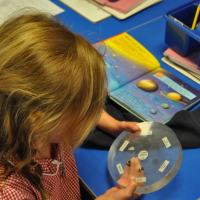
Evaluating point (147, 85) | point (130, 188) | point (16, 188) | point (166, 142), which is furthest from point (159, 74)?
point (16, 188)

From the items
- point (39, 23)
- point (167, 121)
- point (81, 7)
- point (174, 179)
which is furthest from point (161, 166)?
point (81, 7)

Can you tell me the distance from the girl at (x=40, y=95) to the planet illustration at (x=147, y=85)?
28 centimetres

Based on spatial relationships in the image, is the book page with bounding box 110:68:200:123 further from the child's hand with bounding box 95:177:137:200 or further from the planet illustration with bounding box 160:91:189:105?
the child's hand with bounding box 95:177:137:200

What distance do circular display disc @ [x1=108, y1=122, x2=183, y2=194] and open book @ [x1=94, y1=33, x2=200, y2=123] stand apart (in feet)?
0.26

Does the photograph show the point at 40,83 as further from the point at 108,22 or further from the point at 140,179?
the point at 108,22

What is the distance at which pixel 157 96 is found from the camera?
2.71 feet

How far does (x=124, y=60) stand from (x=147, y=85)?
15 centimetres

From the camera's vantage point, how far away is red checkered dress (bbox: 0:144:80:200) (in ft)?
1.92

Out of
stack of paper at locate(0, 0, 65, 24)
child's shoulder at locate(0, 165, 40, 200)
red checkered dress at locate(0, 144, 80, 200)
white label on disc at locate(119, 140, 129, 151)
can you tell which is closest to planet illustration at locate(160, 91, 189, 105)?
white label on disc at locate(119, 140, 129, 151)

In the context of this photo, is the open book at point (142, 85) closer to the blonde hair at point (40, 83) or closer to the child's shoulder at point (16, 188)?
the blonde hair at point (40, 83)

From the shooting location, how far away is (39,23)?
565 mm

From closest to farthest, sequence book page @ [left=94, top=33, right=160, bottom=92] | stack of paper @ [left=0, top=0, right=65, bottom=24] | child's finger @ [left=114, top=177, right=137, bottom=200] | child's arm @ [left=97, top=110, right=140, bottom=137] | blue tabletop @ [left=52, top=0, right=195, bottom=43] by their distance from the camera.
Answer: child's finger @ [left=114, top=177, right=137, bottom=200]
child's arm @ [left=97, top=110, right=140, bottom=137]
book page @ [left=94, top=33, right=160, bottom=92]
blue tabletop @ [left=52, top=0, right=195, bottom=43]
stack of paper @ [left=0, top=0, right=65, bottom=24]

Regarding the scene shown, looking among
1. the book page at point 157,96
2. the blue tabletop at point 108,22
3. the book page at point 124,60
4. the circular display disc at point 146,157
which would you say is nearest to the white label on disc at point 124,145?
the circular display disc at point 146,157

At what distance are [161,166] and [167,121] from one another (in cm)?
17
